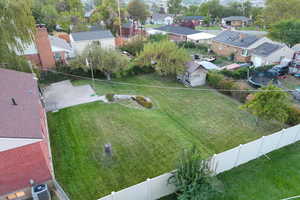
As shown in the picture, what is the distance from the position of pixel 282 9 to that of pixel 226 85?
36918 mm

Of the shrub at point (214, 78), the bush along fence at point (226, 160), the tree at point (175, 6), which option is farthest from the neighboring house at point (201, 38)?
the tree at point (175, 6)

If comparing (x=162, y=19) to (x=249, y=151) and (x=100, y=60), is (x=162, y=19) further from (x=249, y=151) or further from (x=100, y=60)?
(x=249, y=151)

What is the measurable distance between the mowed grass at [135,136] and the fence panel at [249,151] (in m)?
1.79

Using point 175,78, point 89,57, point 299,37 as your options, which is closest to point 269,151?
point 175,78

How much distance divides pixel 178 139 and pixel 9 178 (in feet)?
29.7

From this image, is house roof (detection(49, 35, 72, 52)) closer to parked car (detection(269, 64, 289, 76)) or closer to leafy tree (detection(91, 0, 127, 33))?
leafy tree (detection(91, 0, 127, 33))

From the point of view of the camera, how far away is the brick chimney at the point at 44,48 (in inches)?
898

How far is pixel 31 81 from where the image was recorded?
44.6 ft

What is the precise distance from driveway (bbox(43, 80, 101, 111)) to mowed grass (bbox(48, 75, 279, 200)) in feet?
4.09

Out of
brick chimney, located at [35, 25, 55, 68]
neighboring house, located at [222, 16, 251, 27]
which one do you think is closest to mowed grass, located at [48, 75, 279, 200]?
brick chimney, located at [35, 25, 55, 68]

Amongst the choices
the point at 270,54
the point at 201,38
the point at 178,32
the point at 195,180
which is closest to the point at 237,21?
the point at 178,32

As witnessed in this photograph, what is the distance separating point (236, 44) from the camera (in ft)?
103

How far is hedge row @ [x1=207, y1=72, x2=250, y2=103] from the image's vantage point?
17.9 m

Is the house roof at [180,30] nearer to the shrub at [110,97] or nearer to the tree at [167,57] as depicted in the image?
the tree at [167,57]
